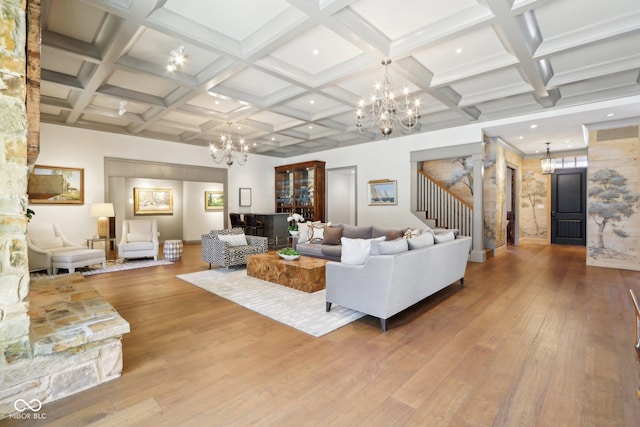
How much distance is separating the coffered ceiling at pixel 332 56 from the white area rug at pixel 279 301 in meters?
3.12

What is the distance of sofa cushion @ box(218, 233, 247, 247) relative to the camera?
19.8 ft

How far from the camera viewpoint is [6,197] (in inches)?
68.4

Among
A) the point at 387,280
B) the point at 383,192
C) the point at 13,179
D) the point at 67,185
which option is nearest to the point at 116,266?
the point at 67,185

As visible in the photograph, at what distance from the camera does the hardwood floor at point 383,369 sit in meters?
1.81

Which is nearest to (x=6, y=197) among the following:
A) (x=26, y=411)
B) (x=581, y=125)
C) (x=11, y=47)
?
(x=11, y=47)

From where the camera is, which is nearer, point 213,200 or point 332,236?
point 332,236

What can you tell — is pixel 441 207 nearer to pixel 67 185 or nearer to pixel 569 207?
pixel 569 207

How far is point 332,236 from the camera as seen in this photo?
6.29 metres

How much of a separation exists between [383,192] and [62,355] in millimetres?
7305

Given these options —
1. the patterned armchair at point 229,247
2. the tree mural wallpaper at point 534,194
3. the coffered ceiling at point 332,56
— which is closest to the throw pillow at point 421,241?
the coffered ceiling at point 332,56

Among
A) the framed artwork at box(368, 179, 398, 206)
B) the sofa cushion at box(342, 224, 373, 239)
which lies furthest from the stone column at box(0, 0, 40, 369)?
the framed artwork at box(368, 179, 398, 206)

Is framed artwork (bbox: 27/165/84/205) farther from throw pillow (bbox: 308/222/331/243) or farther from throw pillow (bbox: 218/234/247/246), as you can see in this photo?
throw pillow (bbox: 308/222/331/243)

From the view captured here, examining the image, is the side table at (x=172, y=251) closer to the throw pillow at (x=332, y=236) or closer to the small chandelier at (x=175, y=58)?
the throw pillow at (x=332, y=236)

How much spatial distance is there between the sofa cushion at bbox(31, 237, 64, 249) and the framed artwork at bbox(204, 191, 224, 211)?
4958 mm
